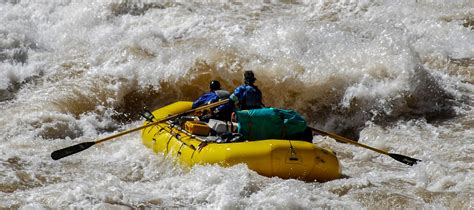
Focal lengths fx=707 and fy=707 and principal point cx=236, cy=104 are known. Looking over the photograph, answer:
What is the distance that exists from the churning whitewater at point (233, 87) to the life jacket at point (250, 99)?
101 centimetres

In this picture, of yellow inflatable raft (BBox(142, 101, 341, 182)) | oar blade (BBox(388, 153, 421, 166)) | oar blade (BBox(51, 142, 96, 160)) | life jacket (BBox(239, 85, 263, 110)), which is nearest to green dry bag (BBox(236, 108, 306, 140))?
yellow inflatable raft (BBox(142, 101, 341, 182))

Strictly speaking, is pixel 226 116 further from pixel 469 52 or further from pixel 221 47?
pixel 469 52

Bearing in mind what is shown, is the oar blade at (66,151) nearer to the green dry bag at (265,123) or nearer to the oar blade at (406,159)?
the green dry bag at (265,123)

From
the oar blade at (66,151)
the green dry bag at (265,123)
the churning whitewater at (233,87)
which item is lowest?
the churning whitewater at (233,87)

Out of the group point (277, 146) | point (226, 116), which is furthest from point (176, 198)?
point (226, 116)

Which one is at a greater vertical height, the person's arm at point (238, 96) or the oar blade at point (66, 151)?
the person's arm at point (238, 96)

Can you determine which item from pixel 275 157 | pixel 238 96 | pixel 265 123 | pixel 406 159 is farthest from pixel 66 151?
pixel 406 159

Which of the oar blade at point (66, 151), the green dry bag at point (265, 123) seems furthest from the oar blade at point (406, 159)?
the oar blade at point (66, 151)

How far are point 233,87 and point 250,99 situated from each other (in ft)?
8.43

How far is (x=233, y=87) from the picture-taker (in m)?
10.2

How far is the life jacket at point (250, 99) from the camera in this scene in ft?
25.0

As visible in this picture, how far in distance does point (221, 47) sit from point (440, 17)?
4.08m

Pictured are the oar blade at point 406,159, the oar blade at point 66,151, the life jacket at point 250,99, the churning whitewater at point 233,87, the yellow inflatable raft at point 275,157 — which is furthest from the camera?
the life jacket at point 250,99

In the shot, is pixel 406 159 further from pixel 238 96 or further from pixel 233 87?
pixel 233 87
